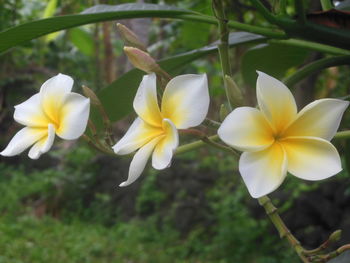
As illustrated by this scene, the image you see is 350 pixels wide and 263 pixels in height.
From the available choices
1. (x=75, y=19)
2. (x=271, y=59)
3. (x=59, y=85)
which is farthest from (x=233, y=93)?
(x=271, y=59)

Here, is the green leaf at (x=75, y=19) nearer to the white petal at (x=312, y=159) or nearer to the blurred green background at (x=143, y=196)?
the white petal at (x=312, y=159)

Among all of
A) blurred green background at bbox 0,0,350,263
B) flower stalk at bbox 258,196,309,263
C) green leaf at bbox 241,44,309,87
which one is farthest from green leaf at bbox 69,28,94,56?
flower stalk at bbox 258,196,309,263

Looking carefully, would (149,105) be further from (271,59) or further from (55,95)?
(271,59)

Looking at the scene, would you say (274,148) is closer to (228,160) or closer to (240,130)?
(240,130)

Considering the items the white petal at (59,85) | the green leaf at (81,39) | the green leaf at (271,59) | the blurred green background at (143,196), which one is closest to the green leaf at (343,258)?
the white petal at (59,85)

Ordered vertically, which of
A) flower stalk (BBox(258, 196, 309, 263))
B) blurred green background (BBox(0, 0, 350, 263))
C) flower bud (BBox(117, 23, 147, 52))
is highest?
flower bud (BBox(117, 23, 147, 52))

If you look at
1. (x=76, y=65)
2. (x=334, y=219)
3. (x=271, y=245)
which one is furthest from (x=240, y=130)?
(x=76, y=65)

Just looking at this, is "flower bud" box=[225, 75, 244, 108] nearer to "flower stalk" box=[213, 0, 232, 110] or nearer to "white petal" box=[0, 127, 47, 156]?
"flower stalk" box=[213, 0, 232, 110]
